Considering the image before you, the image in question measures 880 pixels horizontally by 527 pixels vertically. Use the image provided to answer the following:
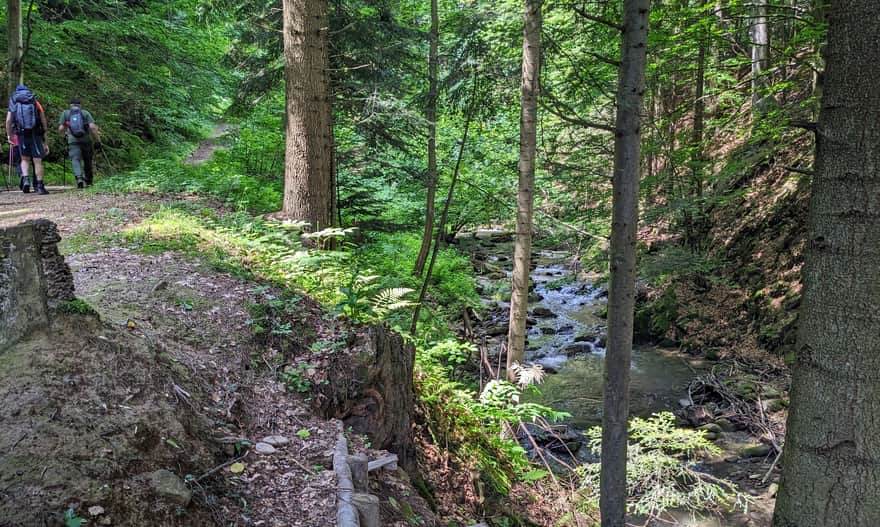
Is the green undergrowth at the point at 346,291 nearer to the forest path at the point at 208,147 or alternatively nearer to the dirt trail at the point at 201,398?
the dirt trail at the point at 201,398

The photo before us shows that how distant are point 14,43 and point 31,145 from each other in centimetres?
298

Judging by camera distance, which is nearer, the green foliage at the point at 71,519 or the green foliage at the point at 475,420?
the green foliage at the point at 71,519

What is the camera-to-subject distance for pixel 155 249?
6035 mm

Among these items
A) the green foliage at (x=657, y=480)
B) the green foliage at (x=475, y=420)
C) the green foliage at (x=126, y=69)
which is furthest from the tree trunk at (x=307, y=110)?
the green foliage at (x=126, y=69)

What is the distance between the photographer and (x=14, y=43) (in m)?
11.5

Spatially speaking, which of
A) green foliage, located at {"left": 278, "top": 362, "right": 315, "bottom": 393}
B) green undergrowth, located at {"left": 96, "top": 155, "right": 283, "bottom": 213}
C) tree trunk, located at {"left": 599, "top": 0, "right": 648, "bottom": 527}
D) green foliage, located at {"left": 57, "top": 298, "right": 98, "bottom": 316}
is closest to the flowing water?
tree trunk, located at {"left": 599, "top": 0, "right": 648, "bottom": 527}

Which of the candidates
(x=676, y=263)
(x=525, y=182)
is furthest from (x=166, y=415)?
(x=676, y=263)

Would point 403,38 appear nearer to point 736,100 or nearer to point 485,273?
point 736,100

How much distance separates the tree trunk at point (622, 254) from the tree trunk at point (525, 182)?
11.7 ft

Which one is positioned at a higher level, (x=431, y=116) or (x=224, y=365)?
(x=431, y=116)

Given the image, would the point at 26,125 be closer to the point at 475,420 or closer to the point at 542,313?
the point at 475,420

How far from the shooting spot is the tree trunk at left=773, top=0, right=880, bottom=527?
2705 mm

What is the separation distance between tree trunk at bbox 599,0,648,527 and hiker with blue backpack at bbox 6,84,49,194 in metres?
11.6

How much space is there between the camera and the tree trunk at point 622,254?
363cm
